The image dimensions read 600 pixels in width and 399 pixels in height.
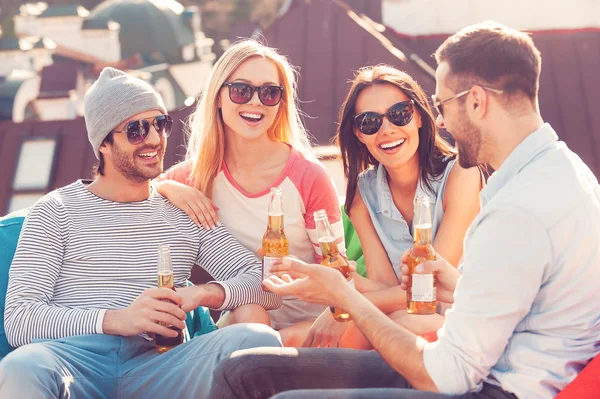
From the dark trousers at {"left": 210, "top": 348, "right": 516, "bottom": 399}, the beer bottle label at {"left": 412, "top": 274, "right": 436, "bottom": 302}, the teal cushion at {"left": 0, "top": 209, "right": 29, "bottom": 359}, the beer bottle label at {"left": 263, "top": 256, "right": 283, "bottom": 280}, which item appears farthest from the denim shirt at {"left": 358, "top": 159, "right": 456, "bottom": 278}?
the teal cushion at {"left": 0, "top": 209, "right": 29, "bottom": 359}

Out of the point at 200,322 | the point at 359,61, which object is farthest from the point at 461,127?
the point at 359,61

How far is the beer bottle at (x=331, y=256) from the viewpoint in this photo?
364cm

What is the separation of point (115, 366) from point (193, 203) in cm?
93

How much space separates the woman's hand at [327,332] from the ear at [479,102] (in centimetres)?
138

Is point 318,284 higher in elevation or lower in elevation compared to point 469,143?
lower

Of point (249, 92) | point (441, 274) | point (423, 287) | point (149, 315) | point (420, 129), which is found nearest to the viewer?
point (423, 287)

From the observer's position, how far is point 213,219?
4219mm

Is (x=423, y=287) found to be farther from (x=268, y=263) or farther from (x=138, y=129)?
(x=138, y=129)

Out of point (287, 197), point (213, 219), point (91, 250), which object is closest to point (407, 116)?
point (287, 197)

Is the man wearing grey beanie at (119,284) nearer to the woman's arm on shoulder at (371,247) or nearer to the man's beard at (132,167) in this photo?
the man's beard at (132,167)

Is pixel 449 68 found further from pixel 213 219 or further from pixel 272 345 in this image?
pixel 213 219

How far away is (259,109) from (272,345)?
4.47ft

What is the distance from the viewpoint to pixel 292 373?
10.0 ft

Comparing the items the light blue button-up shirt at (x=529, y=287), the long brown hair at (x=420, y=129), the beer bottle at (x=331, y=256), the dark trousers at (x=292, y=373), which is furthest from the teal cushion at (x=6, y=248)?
the light blue button-up shirt at (x=529, y=287)
